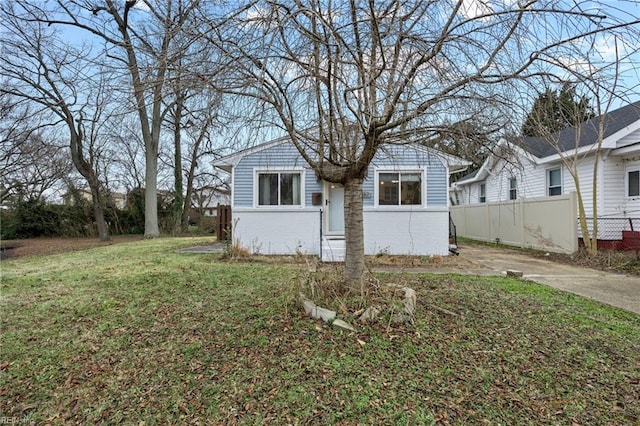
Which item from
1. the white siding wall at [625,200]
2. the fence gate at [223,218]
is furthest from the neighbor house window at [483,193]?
the fence gate at [223,218]

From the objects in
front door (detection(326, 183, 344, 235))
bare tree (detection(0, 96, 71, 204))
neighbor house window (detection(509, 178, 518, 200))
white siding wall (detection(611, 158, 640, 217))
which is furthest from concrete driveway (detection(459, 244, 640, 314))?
bare tree (detection(0, 96, 71, 204))

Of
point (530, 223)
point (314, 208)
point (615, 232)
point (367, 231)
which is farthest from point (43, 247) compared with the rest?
point (615, 232)

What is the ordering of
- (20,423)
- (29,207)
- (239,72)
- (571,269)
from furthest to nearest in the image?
(29,207)
(571,269)
(239,72)
(20,423)

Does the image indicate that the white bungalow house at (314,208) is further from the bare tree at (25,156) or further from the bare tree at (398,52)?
the bare tree at (25,156)

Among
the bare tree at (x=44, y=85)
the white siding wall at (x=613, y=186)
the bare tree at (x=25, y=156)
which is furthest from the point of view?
the bare tree at (x=25, y=156)

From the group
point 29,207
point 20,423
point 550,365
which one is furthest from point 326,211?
point 29,207

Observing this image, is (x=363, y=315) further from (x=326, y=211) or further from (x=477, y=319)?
(x=326, y=211)

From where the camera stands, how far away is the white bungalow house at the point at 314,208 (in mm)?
9914

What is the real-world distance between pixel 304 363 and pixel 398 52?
3.04 meters

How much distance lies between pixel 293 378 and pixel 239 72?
2895 millimetres

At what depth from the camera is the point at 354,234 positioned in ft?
13.2

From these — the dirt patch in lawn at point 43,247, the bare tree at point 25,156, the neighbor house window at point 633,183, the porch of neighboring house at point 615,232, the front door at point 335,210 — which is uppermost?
the bare tree at point 25,156

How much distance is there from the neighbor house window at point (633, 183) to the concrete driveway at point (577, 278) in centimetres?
349

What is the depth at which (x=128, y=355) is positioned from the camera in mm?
3086
